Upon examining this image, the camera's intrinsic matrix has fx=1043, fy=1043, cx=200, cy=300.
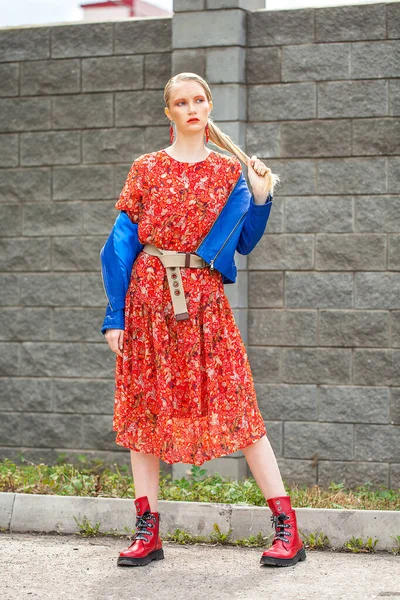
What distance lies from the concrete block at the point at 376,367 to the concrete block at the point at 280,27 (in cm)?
199

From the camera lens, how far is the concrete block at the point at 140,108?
22.6ft

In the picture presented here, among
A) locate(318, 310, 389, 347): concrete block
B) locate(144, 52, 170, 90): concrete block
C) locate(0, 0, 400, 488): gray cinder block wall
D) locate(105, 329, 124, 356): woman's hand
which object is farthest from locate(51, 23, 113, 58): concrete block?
locate(105, 329, 124, 356): woman's hand

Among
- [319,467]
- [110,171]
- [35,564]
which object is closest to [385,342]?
[319,467]

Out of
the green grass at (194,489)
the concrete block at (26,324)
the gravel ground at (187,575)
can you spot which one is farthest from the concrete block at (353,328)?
the concrete block at (26,324)

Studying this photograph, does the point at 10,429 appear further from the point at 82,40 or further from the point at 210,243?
the point at 210,243

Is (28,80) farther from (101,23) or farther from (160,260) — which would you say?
(160,260)

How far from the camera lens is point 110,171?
22.9 feet

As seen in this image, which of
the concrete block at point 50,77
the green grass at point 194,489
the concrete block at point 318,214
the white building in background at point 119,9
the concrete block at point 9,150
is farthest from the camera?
the white building in background at point 119,9

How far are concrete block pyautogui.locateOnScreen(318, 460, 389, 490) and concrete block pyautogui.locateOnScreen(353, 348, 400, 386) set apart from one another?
52 centimetres

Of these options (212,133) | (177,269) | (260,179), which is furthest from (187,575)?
(212,133)

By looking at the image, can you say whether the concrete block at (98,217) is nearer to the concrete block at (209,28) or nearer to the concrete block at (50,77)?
the concrete block at (50,77)

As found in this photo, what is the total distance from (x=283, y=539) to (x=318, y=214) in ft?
8.22

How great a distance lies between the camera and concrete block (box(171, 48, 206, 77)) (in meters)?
6.66

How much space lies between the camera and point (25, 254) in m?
7.15
